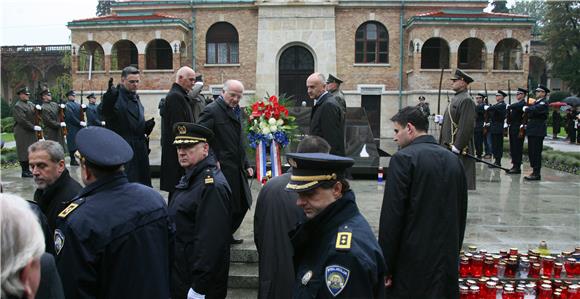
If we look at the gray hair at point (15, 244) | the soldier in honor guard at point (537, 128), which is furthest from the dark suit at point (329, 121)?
→ the soldier in honor guard at point (537, 128)

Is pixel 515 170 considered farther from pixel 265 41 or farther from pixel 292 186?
pixel 265 41

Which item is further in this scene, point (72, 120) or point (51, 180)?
point (72, 120)

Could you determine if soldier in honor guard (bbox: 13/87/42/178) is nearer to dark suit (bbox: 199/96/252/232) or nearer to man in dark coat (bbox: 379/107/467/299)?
dark suit (bbox: 199/96/252/232)

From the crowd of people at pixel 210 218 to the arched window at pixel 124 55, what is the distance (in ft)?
85.9

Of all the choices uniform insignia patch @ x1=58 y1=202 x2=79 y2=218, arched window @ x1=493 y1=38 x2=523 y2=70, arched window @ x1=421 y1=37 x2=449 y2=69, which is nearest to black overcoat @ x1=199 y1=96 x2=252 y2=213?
uniform insignia patch @ x1=58 y1=202 x2=79 y2=218

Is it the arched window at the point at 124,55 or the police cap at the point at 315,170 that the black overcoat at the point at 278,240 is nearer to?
the police cap at the point at 315,170

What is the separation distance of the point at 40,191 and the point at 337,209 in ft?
8.50

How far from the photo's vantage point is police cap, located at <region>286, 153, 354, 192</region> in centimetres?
295

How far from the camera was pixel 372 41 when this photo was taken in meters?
29.9

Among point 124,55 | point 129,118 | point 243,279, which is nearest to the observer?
point 243,279

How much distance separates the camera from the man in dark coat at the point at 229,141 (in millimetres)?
6383

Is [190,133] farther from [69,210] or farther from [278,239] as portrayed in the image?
[69,210]

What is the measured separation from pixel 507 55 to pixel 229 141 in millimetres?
30639

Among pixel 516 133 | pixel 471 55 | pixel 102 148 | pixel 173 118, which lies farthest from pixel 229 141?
pixel 471 55
